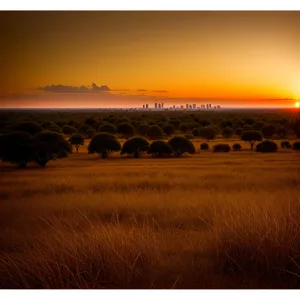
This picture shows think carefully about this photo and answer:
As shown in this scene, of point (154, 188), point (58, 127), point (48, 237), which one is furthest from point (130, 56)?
point (48, 237)

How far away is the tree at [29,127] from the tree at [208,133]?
1620 millimetres

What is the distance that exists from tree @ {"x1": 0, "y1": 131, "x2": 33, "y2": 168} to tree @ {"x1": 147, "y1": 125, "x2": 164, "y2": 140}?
117 centimetres

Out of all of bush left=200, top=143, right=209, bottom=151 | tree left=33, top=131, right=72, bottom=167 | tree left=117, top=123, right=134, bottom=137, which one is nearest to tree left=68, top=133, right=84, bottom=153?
tree left=33, top=131, right=72, bottom=167

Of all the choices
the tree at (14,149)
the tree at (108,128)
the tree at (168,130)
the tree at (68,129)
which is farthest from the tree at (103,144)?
the tree at (14,149)

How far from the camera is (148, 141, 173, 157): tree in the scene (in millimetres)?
3951

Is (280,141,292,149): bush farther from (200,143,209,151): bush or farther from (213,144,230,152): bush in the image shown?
(200,143,209,151): bush

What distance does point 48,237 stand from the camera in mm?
3285

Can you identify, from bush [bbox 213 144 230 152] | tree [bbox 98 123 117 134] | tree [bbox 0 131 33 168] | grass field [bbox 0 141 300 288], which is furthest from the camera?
bush [bbox 213 144 230 152]

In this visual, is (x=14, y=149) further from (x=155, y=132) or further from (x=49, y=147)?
(x=155, y=132)

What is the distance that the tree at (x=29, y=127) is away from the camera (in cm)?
369

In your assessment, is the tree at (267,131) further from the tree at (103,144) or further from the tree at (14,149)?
the tree at (14,149)
